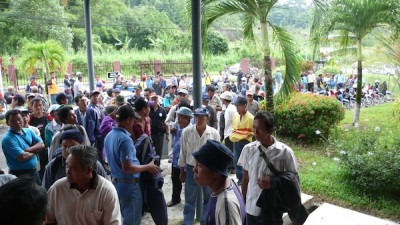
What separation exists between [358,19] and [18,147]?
10.7 meters

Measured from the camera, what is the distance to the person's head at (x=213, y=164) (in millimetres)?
2324

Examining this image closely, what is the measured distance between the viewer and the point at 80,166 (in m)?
2.53

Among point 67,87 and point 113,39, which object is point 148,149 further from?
point 113,39

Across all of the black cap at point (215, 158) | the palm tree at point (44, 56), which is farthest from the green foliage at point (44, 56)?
the black cap at point (215, 158)

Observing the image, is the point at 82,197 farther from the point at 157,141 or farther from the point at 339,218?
the point at 157,141

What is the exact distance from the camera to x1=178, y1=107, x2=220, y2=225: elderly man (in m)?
4.57

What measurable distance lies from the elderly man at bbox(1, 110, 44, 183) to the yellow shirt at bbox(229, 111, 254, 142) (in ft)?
9.81

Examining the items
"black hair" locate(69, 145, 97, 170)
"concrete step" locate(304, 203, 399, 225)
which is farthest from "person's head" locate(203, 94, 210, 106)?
"black hair" locate(69, 145, 97, 170)

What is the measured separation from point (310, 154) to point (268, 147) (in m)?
5.44

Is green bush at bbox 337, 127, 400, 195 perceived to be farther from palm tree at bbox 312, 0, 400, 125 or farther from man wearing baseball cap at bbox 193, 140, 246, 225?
palm tree at bbox 312, 0, 400, 125

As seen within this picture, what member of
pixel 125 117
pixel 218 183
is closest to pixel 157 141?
pixel 125 117

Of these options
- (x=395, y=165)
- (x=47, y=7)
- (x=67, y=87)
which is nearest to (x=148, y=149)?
(x=395, y=165)

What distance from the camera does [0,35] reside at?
28047 millimetres

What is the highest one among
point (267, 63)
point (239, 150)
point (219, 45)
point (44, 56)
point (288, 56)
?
point (219, 45)
